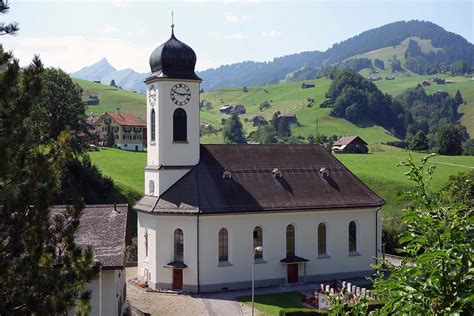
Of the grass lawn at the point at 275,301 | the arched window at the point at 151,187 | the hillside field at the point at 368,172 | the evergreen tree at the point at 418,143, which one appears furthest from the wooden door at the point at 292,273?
the evergreen tree at the point at 418,143

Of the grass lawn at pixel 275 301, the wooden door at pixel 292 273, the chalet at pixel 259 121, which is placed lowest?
the grass lawn at pixel 275 301

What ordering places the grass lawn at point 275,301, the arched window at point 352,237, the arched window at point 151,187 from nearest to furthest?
1. the grass lawn at point 275,301
2. the arched window at point 151,187
3. the arched window at point 352,237

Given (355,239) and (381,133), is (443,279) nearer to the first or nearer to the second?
(355,239)

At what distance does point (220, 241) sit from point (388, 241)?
19138 millimetres

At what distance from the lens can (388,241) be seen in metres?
52.2

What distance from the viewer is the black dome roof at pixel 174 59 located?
40666mm

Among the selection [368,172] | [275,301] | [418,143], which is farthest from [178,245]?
[418,143]

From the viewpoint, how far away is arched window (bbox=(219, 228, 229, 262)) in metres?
40.0

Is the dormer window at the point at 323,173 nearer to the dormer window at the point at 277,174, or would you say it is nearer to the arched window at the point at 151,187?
the dormer window at the point at 277,174

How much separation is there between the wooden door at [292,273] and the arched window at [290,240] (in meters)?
0.79

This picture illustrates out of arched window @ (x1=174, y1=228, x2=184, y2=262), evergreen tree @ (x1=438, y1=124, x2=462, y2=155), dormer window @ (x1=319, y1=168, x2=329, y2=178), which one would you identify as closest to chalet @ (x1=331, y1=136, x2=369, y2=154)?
evergreen tree @ (x1=438, y1=124, x2=462, y2=155)

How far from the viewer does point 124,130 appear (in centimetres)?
10931

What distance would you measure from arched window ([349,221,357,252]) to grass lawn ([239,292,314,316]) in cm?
732

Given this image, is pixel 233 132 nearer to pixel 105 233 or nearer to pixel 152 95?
pixel 152 95
